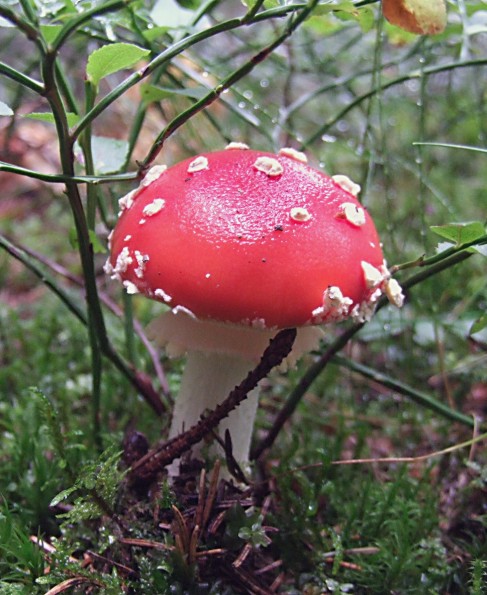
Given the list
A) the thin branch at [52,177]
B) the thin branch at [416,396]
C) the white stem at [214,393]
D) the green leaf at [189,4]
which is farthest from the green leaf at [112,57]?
the thin branch at [416,396]

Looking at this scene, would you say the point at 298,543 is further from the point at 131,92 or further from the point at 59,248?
the point at 131,92

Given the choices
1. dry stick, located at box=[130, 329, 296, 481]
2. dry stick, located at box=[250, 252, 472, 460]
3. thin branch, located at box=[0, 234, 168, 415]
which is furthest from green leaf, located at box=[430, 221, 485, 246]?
thin branch, located at box=[0, 234, 168, 415]

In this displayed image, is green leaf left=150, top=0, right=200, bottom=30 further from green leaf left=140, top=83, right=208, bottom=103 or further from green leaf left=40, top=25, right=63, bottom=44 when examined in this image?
green leaf left=40, top=25, right=63, bottom=44

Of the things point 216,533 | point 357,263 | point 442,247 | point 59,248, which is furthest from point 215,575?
point 59,248

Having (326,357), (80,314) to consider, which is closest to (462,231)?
(326,357)

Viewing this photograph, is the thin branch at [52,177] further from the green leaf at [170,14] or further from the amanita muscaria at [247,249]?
the green leaf at [170,14]

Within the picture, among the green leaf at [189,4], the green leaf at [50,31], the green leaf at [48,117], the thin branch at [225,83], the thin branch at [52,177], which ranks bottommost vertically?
the thin branch at [52,177]
